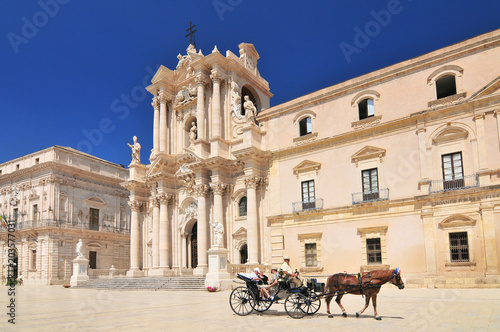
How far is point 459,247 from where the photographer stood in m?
19.6

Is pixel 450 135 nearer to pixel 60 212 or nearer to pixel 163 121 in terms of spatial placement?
pixel 163 121

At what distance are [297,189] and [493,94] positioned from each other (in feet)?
37.3

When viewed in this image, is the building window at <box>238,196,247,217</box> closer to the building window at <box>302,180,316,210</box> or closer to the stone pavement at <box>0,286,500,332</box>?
the building window at <box>302,180,316,210</box>

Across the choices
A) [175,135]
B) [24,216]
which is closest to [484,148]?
[175,135]

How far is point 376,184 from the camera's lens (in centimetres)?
2300

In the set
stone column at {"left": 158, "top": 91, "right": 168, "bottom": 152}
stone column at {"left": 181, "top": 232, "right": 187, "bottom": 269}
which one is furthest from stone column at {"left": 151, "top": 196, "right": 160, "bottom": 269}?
stone column at {"left": 158, "top": 91, "right": 168, "bottom": 152}

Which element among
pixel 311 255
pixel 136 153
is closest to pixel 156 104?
pixel 136 153

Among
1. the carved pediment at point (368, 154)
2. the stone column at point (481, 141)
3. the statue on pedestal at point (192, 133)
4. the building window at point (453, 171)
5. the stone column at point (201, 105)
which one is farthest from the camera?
the statue on pedestal at point (192, 133)

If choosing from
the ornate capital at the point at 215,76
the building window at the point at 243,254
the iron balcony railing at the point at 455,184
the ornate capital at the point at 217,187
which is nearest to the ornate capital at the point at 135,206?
the ornate capital at the point at 217,187

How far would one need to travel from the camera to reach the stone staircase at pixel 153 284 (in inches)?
959

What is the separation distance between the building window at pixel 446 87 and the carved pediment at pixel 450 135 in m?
1.95

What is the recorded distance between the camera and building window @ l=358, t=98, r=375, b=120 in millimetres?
23895

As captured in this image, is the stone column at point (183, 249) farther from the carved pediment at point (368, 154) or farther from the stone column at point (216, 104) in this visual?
the carved pediment at point (368, 154)

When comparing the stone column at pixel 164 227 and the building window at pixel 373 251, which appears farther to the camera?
the stone column at pixel 164 227
